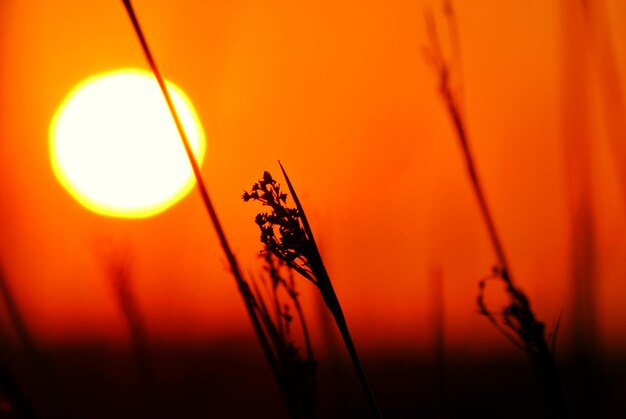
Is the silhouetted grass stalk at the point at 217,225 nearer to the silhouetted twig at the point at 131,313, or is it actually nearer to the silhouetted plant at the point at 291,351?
the silhouetted plant at the point at 291,351

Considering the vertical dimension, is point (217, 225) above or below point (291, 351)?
above

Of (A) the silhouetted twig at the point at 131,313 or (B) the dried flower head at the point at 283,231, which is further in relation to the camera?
(A) the silhouetted twig at the point at 131,313

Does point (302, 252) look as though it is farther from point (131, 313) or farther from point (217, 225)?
point (131, 313)

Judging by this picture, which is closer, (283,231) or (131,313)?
(283,231)

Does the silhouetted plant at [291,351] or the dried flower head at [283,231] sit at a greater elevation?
the dried flower head at [283,231]

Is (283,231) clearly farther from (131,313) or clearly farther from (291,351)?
(131,313)

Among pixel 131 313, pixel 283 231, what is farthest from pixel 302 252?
pixel 131 313

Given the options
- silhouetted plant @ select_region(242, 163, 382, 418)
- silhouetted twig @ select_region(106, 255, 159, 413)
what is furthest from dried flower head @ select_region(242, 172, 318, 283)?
silhouetted twig @ select_region(106, 255, 159, 413)

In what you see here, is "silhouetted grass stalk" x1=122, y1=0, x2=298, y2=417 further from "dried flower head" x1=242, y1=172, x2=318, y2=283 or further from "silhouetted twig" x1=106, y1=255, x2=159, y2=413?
"silhouetted twig" x1=106, y1=255, x2=159, y2=413

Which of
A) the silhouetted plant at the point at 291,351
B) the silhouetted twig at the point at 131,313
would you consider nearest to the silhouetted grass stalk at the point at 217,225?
the silhouetted plant at the point at 291,351

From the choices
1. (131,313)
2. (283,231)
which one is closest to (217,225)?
(283,231)
